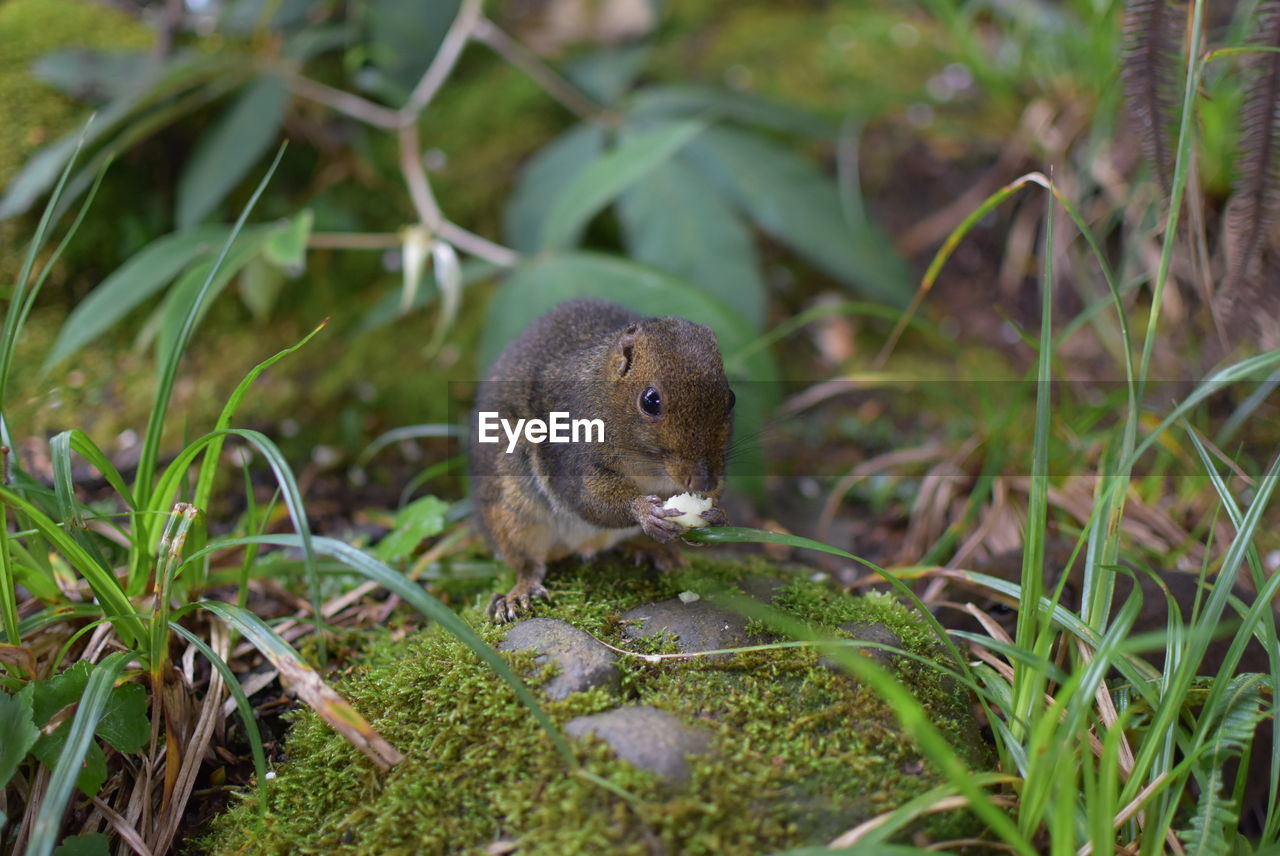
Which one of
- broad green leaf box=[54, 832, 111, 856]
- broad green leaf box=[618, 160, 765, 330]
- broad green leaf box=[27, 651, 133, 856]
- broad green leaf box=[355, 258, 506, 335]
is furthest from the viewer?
broad green leaf box=[618, 160, 765, 330]

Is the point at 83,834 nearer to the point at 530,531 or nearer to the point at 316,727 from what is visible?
the point at 316,727

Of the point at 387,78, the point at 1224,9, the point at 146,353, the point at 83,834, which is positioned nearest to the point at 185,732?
the point at 83,834

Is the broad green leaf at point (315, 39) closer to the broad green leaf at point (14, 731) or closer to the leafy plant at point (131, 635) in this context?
the leafy plant at point (131, 635)

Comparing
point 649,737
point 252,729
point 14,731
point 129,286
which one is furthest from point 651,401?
point 129,286

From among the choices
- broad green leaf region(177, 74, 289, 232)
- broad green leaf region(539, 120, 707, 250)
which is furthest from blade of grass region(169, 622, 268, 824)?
broad green leaf region(177, 74, 289, 232)

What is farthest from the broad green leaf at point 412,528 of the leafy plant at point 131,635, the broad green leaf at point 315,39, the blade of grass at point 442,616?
the broad green leaf at point 315,39

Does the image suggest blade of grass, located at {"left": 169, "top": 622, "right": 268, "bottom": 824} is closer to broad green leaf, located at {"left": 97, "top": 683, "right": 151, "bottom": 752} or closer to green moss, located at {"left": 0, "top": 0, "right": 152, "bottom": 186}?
broad green leaf, located at {"left": 97, "top": 683, "right": 151, "bottom": 752}

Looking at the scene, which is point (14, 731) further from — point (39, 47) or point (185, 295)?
point (39, 47)
